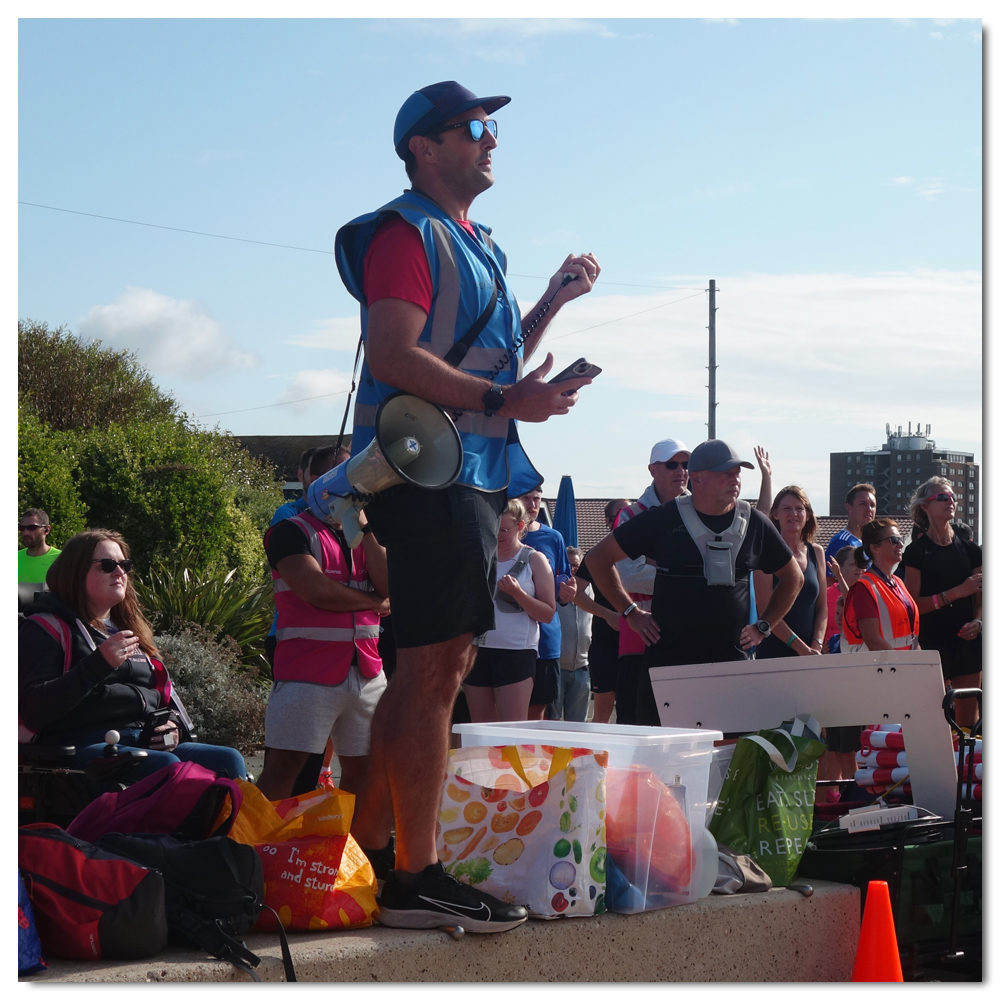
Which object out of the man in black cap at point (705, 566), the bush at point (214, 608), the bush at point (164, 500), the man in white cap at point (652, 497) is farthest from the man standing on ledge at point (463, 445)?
the bush at point (164, 500)

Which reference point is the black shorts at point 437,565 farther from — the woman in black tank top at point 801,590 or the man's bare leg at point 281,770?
the woman in black tank top at point 801,590

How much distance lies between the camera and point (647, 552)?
5551mm

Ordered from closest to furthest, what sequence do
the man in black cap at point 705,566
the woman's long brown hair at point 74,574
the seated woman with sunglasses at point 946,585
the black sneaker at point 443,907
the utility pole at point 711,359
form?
the black sneaker at point 443,907 < the woman's long brown hair at point 74,574 < the man in black cap at point 705,566 < the seated woman with sunglasses at point 946,585 < the utility pole at point 711,359

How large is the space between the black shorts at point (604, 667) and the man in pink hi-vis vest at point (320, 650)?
3681 millimetres

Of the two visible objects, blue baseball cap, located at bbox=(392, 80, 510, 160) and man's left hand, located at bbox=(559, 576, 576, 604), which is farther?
man's left hand, located at bbox=(559, 576, 576, 604)

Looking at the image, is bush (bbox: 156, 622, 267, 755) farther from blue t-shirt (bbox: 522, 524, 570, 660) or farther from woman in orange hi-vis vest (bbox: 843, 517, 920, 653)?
woman in orange hi-vis vest (bbox: 843, 517, 920, 653)

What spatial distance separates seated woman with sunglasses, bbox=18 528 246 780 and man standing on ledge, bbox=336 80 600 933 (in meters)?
1.50

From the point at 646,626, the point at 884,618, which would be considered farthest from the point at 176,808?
the point at 884,618

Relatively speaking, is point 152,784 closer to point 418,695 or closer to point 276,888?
point 276,888

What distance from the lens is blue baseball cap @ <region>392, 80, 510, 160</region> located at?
3.21 meters

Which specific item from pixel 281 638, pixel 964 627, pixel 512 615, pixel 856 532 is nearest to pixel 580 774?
pixel 281 638

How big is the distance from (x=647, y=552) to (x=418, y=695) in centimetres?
273

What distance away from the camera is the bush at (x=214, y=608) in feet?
36.6

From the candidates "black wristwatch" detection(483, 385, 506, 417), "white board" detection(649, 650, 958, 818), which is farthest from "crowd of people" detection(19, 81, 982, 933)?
"white board" detection(649, 650, 958, 818)
